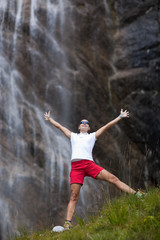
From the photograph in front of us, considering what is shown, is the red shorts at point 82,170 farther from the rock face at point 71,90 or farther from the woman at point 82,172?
the rock face at point 71,90

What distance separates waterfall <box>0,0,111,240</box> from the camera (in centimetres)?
731

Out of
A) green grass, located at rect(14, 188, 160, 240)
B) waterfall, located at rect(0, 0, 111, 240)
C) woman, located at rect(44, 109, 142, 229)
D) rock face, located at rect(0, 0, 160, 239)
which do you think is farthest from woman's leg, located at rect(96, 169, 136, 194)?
waterfall, located at rect(0, 0, 111, 240)

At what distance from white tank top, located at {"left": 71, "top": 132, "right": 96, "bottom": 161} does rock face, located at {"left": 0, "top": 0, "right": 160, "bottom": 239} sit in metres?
2.85

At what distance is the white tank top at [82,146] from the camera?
4.81 metres

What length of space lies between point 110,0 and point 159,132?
14.6ft

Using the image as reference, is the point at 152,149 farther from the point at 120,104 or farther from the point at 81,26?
the point at 81,26

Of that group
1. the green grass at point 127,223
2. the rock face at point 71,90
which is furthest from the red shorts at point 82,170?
the rock face at point 71,90

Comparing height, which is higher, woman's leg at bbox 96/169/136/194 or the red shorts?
the red shorts

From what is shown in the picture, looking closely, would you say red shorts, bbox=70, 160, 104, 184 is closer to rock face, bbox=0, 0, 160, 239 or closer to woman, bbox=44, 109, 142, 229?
woman, bbox=44, 109, 142, 229

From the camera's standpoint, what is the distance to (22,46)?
346 inches

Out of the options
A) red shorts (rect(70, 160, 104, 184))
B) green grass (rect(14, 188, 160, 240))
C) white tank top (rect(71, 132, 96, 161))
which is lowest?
green grass (rect(14, 188, 160, 240))

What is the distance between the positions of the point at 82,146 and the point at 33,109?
3611 mm

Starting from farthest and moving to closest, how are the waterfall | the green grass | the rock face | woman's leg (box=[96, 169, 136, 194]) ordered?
the rock face → the waterfall → woman's leg (box=[96, 169, 136, 194]) → the green grass

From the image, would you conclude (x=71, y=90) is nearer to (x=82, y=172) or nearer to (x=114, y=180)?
(x=82, y=172)
